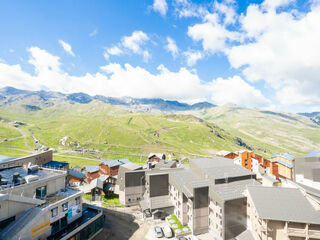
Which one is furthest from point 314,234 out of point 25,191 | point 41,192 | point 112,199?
point 112,199

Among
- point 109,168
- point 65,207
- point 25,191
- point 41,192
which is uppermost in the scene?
point 25,191

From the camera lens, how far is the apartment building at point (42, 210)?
23.7 metres

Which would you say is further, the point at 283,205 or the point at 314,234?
the point at 283,205

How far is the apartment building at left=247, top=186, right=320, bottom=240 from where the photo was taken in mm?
26234

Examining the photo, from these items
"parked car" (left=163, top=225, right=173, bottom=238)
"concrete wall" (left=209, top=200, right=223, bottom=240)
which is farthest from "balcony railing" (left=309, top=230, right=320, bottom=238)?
"parked car" (left=163, top=225, right=173, bottom=238)

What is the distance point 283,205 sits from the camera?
92.8 ft

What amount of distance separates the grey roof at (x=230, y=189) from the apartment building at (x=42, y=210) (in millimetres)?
26250

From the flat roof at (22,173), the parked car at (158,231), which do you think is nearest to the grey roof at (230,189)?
the parked car at (158,231)

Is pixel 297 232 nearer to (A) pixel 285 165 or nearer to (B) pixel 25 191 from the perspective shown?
(B) pixel 25 191

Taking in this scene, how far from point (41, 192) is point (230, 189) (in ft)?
124

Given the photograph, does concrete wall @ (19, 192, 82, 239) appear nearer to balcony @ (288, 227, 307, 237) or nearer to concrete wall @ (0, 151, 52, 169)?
balcony @ (288, 227, 307, 237)

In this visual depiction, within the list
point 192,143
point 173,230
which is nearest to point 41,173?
point 173,230

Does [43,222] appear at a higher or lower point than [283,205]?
lower

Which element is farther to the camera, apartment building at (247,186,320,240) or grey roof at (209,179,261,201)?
grey roof at (209,179,261,201)
